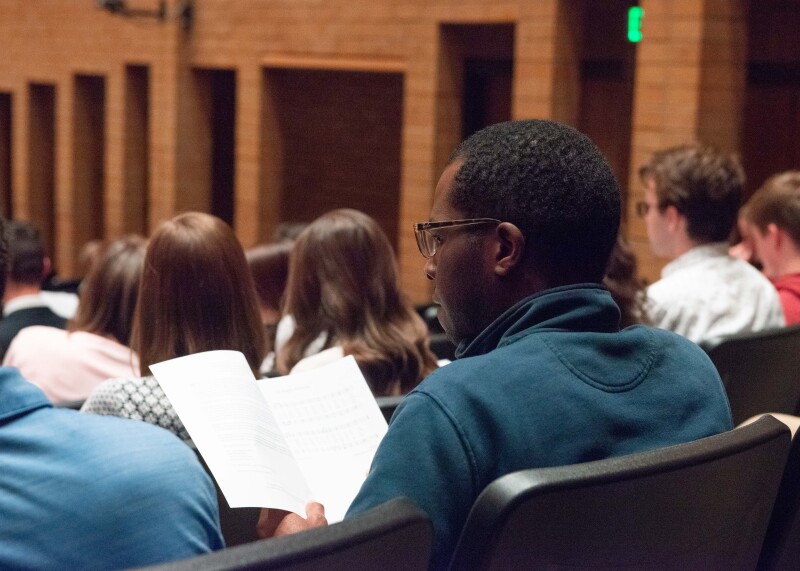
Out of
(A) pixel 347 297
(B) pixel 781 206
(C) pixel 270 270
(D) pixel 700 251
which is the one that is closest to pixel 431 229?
(A) pixel 347 297

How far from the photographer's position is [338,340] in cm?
355

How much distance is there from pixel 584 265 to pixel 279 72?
8680 millimetres

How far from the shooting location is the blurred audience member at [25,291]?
468 centimetres

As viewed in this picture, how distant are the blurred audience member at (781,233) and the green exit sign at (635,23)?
2752 mm

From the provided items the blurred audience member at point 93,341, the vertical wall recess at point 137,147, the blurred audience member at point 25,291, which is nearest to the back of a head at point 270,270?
the blurred audience member at point 25,291

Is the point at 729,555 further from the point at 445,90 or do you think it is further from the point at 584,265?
the point at 445,90

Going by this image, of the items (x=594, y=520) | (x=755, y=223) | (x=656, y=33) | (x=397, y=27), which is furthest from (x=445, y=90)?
(x=594, y=520)

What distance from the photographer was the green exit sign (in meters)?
6.98

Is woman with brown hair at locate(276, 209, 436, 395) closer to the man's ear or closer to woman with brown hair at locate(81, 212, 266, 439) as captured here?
woman with brown hair at locate(81, 212, 266, 439)

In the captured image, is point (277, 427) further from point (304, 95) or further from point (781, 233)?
point (304, 95)

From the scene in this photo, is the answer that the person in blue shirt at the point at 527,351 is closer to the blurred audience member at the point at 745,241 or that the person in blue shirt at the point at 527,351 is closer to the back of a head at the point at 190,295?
the back of a head at the point at 190,295

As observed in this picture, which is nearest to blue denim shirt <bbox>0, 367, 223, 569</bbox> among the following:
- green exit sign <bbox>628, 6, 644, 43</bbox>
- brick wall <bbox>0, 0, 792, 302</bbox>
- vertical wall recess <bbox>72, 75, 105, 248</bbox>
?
brick wall <bbox>0, 0, 792, 302</bbox>

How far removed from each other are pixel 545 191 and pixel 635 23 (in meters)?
5.66

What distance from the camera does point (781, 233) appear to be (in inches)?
171
